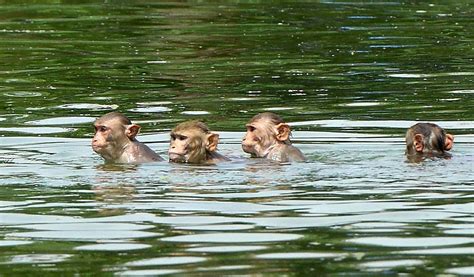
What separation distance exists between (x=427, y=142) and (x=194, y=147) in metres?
2.19

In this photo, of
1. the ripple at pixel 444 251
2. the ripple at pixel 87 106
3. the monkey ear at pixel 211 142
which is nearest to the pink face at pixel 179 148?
the monkey ear at pixel 211 142

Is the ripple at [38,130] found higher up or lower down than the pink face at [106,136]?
lower down

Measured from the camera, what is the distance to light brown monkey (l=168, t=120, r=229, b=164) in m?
14.9

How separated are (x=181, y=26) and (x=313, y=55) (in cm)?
501

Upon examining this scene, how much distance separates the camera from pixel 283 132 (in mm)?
15281

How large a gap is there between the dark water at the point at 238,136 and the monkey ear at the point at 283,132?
1.42ft

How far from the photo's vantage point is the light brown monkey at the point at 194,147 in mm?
14859

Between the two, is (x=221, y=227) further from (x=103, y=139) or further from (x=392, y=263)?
(x=103, y=139)

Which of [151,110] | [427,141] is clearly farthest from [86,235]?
[151,110]

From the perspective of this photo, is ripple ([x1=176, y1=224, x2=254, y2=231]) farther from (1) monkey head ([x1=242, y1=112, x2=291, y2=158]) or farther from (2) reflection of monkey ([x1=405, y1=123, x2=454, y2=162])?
(1) monkey head ([x1=242, y1=112, x2=291, y2=158])

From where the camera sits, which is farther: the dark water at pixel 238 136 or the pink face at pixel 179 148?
the pink face at pixel 179 148

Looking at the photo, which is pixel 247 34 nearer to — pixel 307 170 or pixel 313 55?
pixel 313 55

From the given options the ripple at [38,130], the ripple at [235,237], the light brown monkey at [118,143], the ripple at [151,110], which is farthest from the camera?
the ripple at [151,110]

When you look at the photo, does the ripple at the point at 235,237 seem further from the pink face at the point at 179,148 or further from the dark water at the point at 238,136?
the pink face at the point at 179,148
